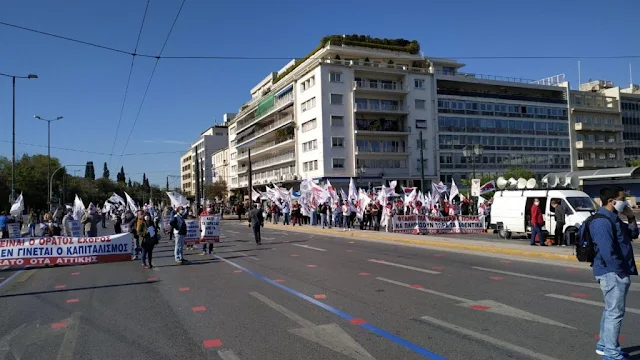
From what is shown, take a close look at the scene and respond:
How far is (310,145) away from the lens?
61.8 meters

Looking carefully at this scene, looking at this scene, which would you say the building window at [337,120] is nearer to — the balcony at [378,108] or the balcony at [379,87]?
the balcony at [378,108]

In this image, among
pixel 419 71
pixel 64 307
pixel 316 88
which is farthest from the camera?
pixel 419 71

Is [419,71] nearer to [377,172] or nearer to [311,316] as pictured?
[377,172]

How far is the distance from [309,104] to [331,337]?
56.6 metres

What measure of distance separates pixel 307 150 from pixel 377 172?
9.40 metres

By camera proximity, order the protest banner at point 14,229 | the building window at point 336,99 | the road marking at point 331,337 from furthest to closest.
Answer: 1. the building window at point 336,99
2. the protest banner at point 14,229
3. the road marking at point 331,337

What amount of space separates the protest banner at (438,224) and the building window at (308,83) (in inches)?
1502

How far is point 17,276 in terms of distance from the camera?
13766mm

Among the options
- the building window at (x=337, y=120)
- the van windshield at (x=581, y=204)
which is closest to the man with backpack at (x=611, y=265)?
Result: the van windshield at (x=581, y=204)

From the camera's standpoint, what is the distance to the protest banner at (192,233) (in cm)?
1908

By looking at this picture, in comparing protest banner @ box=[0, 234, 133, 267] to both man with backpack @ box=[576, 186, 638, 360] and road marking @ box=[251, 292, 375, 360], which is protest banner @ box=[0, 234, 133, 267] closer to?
road marking @ box=[251, 292, 375, 360]

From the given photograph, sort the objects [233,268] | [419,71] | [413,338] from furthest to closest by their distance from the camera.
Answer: [419,71] → [233,268] → [413,338]

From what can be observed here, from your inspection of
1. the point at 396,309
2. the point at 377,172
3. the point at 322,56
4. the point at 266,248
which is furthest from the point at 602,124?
the point at 396,309

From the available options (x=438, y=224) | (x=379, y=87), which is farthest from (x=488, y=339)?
(x=379, y=87)
